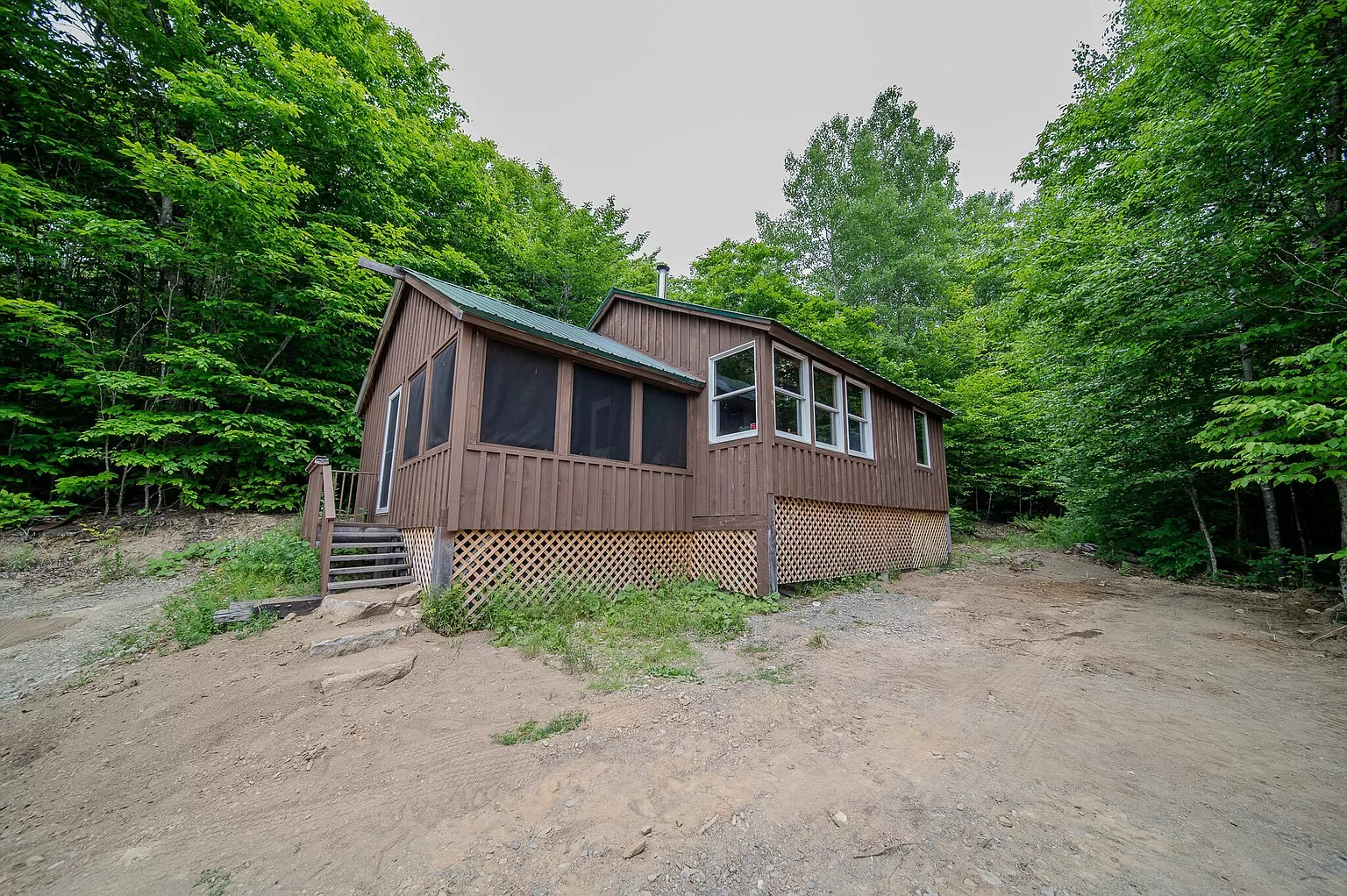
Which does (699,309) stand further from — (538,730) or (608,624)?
(538,730)

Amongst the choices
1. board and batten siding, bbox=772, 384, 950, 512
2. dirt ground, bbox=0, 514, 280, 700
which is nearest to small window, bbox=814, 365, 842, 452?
board and batten siding, bbox=772, 384, 950, 512

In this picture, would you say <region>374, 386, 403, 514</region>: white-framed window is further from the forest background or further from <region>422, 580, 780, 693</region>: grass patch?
<region>422, 580, 780, 693</region>: grass patch

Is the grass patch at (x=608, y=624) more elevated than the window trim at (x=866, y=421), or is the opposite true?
the window trim at (x=866, y=421)

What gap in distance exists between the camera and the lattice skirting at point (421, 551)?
6.16 metres

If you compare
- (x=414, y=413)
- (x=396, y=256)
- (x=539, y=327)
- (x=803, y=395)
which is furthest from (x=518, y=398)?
(x=396, y=256)

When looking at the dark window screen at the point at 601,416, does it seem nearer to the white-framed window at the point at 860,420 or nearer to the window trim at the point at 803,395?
the window trim at the point at 803,395

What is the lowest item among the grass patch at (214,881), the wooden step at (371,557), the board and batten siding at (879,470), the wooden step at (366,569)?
the grass patch at (214,881)

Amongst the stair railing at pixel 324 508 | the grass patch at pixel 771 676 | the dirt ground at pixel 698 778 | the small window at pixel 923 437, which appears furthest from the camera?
the small window at pixel 923 437

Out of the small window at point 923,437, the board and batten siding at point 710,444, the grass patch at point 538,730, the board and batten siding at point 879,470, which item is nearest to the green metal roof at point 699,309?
the board and batten siding at point 710,444

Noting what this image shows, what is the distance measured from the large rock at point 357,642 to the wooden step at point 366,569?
1752 mm

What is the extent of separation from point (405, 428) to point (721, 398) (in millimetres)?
5529

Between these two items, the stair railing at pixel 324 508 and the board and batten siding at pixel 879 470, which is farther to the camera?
the board and batten siding at pixel 879 470

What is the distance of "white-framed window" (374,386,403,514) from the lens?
8.88 m

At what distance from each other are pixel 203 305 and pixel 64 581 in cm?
570
